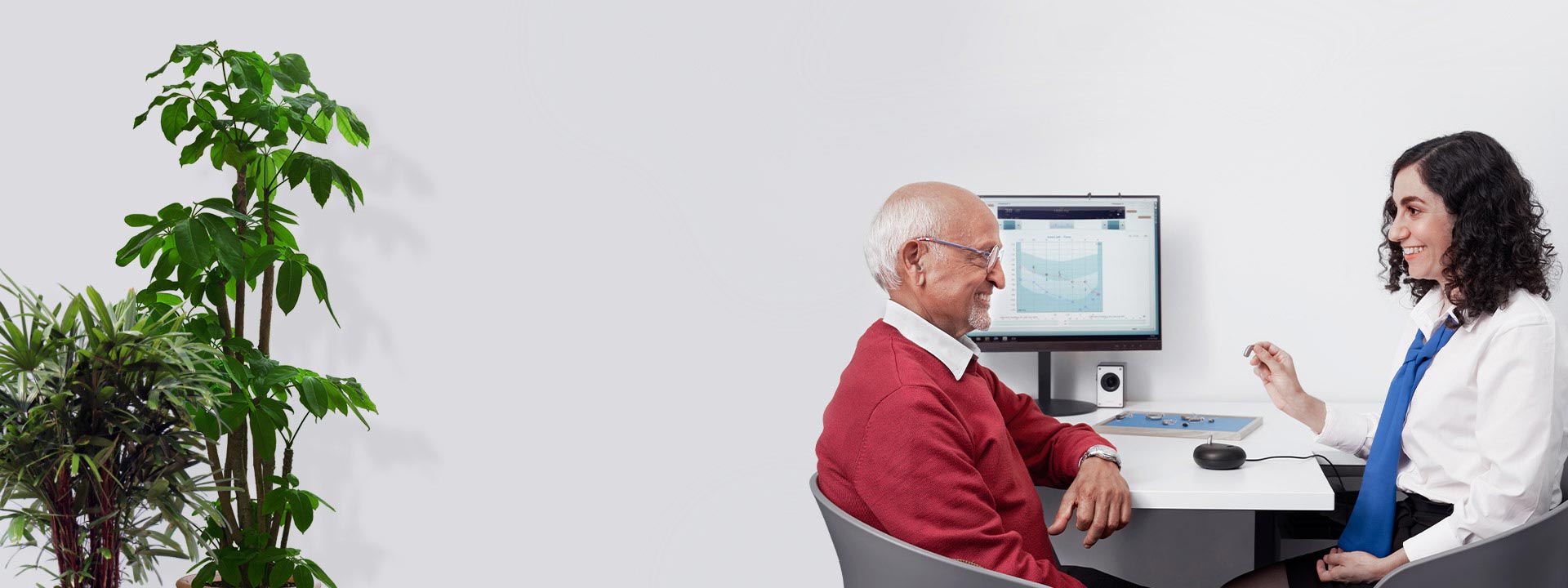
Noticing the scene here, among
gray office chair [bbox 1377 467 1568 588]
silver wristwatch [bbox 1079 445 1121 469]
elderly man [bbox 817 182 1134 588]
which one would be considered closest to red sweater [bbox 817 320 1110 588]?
elderly man [bbox 817 182 1134 588]

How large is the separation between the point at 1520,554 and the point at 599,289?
200 cm

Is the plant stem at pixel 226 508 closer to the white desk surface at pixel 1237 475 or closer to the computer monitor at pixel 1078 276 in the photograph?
the computer monitor at pixel 1078 276

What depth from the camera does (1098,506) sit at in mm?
1587

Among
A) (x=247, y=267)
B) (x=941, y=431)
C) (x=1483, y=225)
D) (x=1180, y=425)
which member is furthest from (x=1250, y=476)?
(x=247, y=267)

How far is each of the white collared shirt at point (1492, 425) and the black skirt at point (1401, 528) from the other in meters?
0.02

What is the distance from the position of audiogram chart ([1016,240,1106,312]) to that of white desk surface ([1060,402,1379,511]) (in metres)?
0.40

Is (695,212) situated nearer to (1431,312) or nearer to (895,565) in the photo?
(895,565)

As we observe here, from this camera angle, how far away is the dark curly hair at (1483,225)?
1.61 m

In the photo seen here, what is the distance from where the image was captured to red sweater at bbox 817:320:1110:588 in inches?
54.4

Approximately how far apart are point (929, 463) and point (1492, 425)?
92 cm

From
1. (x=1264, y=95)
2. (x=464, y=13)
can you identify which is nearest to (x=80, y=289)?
(x=464, y=13)

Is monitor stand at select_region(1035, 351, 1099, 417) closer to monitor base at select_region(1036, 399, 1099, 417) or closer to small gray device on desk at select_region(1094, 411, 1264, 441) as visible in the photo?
monitor base at select_region(1036, 399, 1099, 417)

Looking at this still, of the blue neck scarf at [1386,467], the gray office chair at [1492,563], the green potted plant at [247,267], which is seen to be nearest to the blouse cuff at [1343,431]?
the blue neck scarf at [1386,467]

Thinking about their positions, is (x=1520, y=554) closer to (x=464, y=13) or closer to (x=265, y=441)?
(x=265, y=441)
